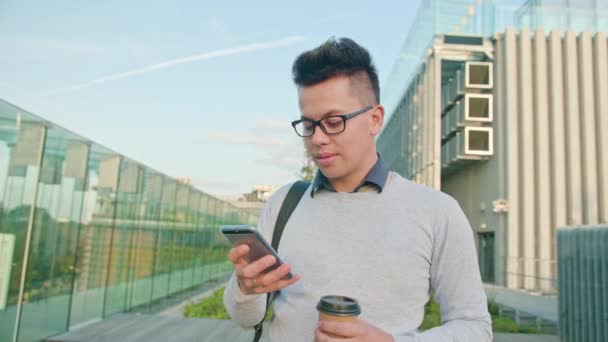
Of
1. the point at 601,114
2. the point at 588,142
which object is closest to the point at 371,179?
the point at 588,142

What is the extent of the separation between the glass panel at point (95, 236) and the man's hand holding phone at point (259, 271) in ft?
17.8

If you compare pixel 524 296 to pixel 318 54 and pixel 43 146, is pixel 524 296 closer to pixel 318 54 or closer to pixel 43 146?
pixel 43 146

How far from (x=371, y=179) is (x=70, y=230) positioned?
5198mm

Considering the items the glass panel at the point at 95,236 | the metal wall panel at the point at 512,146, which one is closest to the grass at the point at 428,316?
the glass panel at the point at 95,236

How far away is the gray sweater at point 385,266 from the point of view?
1.43 metres

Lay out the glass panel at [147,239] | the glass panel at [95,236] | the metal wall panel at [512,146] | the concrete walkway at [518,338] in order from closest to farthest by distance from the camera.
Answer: the concrete walkway at [518,338], the glass panel at [95,236], the glass panel at [147,239], the metal wall panel at [512,146]

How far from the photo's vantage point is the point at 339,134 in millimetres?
1540

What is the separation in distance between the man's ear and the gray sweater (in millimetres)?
234

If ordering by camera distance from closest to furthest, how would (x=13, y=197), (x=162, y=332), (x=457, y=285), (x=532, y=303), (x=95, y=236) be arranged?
(x=457, y=285) < (x=13, y=197) < (x=162, y=332) < (x=95, y=236) < (x=532, y=303)

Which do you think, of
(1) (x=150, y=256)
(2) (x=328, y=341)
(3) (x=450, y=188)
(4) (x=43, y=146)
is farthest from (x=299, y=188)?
(3) (x=450, y=188)

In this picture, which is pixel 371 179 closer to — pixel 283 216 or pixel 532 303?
pixel 283 216

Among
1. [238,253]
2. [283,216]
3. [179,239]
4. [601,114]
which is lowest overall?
[179,239]

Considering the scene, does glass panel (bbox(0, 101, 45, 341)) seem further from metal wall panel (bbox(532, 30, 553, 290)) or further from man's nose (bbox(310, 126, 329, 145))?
metal wall panel (bbox(532, 30, 553, 290))

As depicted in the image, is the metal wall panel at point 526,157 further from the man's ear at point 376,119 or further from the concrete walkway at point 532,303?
the man's ear at point 376,119
